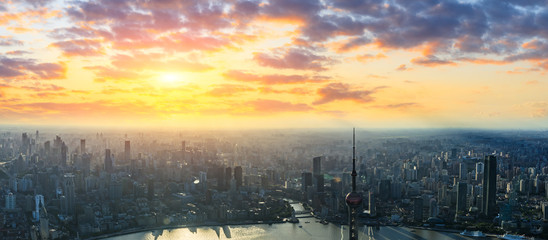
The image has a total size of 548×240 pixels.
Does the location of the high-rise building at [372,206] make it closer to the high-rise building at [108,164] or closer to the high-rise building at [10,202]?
the high-rise building at [10,202]

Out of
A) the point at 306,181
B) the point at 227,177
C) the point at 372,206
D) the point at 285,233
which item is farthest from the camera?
the point at 227,177

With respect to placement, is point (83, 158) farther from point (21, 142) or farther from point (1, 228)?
point (1, 228)

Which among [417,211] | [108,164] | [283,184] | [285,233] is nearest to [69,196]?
[108,164]

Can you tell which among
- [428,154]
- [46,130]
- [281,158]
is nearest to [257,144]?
[281,158]

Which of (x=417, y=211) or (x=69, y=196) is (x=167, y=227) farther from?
(x=417, y=211)

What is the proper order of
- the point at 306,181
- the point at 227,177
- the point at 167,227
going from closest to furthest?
the point at 167,227 → the point at 306,181 → the point at 227,177
